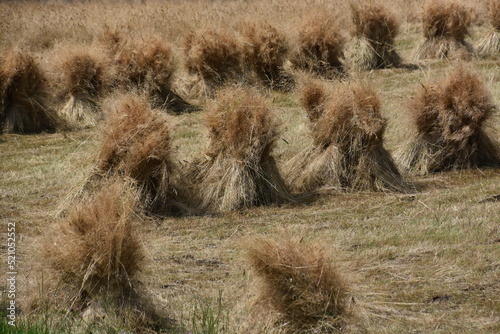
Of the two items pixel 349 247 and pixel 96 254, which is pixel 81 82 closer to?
pixel 349 247

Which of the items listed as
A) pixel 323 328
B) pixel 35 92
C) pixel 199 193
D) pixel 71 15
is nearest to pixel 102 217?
pixel 323 328

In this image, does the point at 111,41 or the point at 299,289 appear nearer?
the point at 299,289

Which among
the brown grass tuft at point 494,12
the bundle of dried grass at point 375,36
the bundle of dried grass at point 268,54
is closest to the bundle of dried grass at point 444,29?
the brown grass tuft at point 494,12

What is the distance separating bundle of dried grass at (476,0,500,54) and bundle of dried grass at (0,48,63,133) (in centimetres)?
982

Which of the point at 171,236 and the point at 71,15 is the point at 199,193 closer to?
the point at 171,236

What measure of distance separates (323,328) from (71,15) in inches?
854

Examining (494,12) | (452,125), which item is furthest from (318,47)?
(452,125)

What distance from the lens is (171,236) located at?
8.80m

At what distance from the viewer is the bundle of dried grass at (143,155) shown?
376 inches

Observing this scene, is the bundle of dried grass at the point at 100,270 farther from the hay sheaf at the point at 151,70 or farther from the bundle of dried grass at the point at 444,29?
the bundle of dried grass at the point at 444,29

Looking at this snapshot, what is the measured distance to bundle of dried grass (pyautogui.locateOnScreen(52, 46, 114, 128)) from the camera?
14859mm

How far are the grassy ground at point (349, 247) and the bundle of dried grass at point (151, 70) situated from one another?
343 centimetres

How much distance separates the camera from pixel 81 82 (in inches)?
595

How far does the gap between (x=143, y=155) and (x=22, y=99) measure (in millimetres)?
5635
